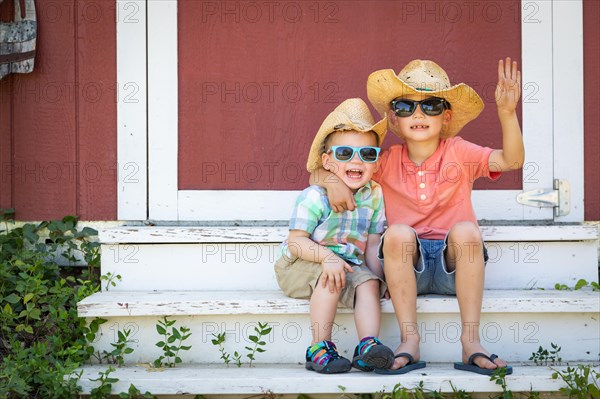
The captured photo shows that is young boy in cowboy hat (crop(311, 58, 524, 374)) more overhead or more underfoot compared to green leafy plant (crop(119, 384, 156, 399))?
more overhead

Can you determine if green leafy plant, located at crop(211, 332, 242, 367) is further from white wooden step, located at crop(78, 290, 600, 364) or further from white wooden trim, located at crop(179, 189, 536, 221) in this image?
white wooden trim, located at crop(179, 189, 536, 221)

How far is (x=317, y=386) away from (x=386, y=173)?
39.9 inches

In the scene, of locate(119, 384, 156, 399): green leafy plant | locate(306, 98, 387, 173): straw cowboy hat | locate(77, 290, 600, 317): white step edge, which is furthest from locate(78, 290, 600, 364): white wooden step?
locate(306, 98, 387, 173): straw cowboy hat

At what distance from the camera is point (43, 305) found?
3467mm

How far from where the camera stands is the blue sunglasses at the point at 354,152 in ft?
10.1

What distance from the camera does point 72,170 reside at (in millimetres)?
3879

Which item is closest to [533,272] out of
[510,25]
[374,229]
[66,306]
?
[374,229]

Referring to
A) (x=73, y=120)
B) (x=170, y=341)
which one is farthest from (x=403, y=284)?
(x=73, y=120)

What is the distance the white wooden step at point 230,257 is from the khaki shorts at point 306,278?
0.81 feet

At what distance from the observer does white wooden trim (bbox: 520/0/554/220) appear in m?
3.84

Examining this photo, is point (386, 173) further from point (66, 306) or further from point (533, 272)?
point (66, 306)

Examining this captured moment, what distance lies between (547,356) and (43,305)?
7.24 feet

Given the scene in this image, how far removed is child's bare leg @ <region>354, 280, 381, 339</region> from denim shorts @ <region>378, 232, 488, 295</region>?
0.16 m

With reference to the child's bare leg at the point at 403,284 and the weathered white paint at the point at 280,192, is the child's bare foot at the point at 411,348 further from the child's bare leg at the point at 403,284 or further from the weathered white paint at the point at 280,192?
the weathered white paint at the point at 280,192
